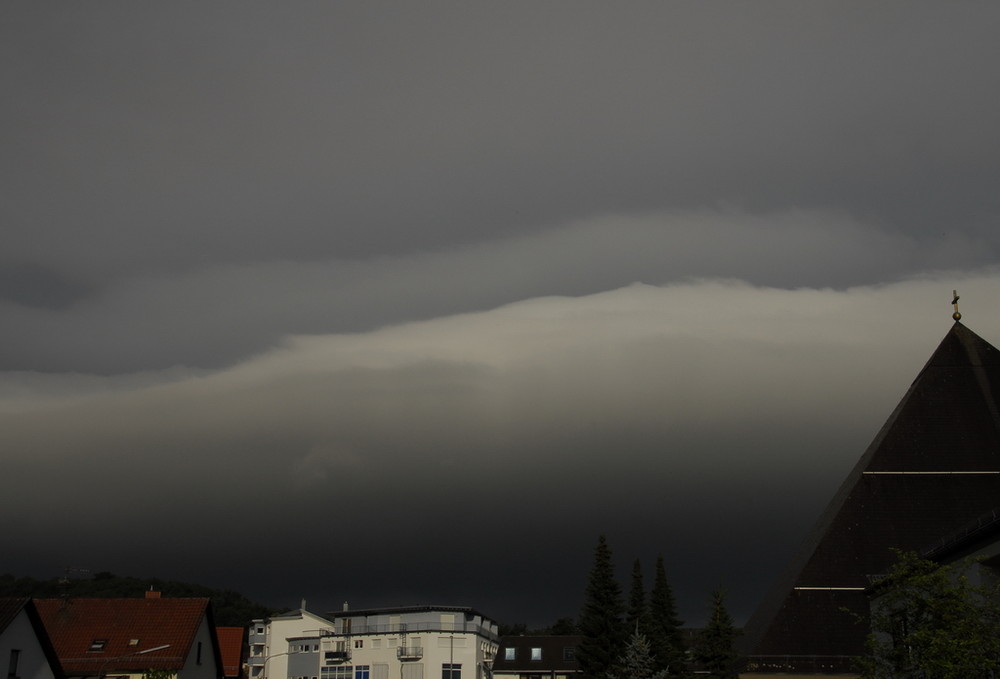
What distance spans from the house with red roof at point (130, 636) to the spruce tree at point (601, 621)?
30.7m

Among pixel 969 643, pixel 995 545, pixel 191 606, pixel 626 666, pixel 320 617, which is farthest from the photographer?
pixel 320 617

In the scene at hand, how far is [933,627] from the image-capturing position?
26.7 m

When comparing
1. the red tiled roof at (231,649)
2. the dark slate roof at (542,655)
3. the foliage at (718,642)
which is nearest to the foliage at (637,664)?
the foliage at (718,642)

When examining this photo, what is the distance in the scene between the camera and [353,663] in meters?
132

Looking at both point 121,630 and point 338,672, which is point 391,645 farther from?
point 121,630

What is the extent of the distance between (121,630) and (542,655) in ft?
234

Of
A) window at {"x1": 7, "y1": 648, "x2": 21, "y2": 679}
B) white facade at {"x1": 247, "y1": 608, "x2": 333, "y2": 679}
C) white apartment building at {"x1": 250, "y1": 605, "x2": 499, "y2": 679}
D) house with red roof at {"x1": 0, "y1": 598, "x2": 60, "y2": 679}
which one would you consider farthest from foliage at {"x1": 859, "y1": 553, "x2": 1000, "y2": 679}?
white facade at {"x1": 247, "y1": 608, "x2": 333, "y2": 679}

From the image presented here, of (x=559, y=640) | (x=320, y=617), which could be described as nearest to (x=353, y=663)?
(x=320, y=617)

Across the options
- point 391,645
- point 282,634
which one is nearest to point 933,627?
point 391,645

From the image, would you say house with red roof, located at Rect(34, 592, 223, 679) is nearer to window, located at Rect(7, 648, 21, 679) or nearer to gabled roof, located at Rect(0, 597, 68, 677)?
gabled roof, located at Rect(0, 597, 68, 677)

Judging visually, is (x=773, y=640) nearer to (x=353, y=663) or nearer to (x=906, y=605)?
(x=906, y=605)

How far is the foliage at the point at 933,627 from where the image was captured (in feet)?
80.2

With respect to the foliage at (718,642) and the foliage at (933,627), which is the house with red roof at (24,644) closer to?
the foliage at (718,642)

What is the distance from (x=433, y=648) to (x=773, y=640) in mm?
92719
